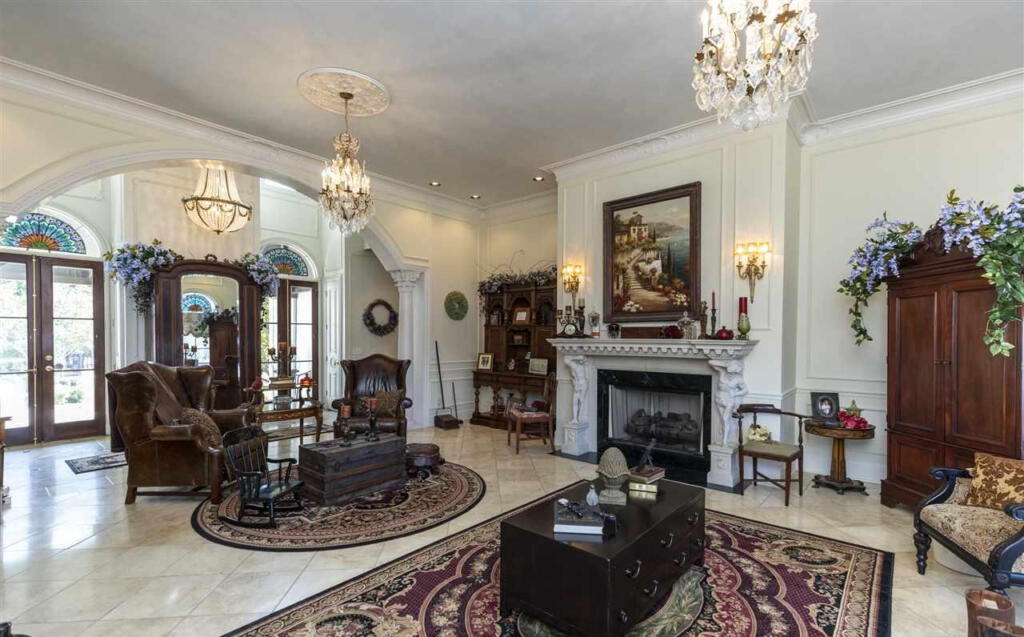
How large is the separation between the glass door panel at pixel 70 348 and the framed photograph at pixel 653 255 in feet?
23.0

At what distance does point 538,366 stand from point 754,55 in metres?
5.41

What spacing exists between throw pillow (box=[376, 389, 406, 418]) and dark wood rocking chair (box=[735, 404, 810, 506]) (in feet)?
12.5

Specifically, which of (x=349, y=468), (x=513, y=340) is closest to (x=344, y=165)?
(x=349, y=468)

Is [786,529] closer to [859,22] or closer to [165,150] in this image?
[859,22]

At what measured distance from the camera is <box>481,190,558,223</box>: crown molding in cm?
745

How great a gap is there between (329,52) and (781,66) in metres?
3.16

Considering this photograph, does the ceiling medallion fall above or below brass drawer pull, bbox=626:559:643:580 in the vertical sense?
above

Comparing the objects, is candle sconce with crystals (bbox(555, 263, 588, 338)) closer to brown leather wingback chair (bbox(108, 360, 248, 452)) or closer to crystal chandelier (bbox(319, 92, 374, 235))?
crystal chandelier (bbox(319, 92, 374, 235))

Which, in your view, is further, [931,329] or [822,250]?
[822,250]

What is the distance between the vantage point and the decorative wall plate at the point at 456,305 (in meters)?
7.77

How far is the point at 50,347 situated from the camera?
6.34 meters

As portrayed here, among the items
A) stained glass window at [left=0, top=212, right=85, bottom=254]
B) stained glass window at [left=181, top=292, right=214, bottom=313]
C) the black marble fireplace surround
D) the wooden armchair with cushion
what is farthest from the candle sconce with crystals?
stained glass window at [left=0, top=212, right=85, bottom=254]

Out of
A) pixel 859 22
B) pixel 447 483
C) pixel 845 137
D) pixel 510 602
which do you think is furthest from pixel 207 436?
pixel 845 137

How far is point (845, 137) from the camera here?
4.82 m
